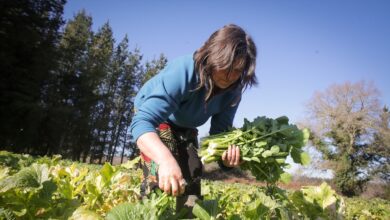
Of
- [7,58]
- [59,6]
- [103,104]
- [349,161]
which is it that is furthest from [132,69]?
[349,161]

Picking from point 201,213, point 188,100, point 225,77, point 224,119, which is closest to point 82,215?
point 201,213

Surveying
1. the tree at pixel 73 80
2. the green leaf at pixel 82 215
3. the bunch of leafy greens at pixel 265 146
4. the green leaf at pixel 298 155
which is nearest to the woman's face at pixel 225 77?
the bunch of leafy greens at pixel 265 146

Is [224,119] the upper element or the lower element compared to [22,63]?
lower

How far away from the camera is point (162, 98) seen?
6.89 ft

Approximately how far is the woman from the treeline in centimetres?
2370

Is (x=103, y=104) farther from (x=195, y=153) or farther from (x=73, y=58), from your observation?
(x=195, y=153)

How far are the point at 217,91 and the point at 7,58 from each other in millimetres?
24381

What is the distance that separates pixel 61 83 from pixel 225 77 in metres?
36.4

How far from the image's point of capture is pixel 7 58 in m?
22.9

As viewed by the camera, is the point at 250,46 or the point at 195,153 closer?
the point at 250,46

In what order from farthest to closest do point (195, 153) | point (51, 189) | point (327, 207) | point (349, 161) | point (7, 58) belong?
point (349, 161), point (7, 58), point (195, 153), point (327, 207), point (51, 189)

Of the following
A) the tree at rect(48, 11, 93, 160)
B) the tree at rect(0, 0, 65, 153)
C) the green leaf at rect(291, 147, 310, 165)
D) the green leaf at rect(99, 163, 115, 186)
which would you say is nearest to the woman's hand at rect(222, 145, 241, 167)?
the green leaf at rect(291, 147, 310, 165)

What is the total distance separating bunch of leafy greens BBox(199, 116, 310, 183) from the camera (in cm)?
220

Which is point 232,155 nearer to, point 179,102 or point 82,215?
point 179,102
